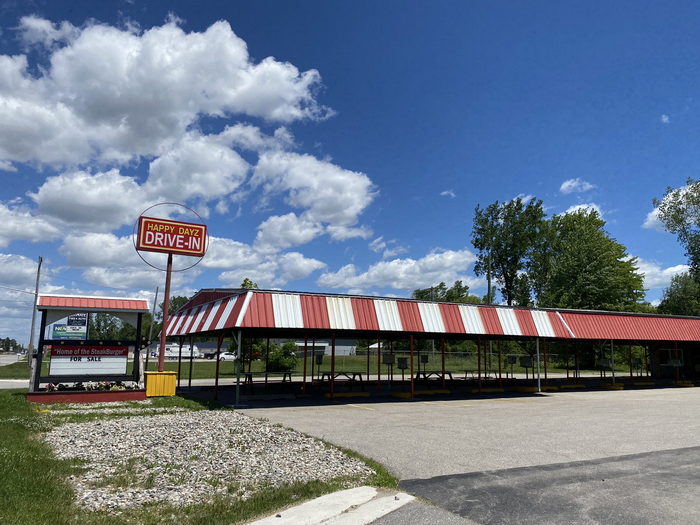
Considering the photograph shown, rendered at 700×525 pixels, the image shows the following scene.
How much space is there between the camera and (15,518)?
5.43 metres

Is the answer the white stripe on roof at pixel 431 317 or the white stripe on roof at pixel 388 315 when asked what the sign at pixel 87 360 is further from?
the white stripe on roof at pixel 431 317

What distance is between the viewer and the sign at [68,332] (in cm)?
1783

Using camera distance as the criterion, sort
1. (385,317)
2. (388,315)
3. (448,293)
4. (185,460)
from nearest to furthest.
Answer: (185,460)
(385,317)
(388,315)
(448,293)

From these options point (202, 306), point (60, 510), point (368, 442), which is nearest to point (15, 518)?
point (60, 510)

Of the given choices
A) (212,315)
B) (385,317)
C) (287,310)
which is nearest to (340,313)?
(385,317)

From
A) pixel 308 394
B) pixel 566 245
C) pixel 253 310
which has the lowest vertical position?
pixel 308 394

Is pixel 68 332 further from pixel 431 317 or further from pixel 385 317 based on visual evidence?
pixel 431 317

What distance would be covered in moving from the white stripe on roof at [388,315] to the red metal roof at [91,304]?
8.50 metres

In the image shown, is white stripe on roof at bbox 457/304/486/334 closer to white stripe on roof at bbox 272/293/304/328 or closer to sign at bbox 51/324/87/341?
white stripe on roof at bbox 272/293/304/328

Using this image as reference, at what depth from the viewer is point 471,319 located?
68.4 feet

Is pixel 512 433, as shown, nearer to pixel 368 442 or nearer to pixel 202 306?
pixel 368 442

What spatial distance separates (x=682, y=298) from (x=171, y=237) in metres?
62.4

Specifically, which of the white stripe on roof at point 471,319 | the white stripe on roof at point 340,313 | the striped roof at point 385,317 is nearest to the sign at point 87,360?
the striped roof at point 385,317

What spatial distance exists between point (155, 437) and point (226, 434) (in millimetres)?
1414
